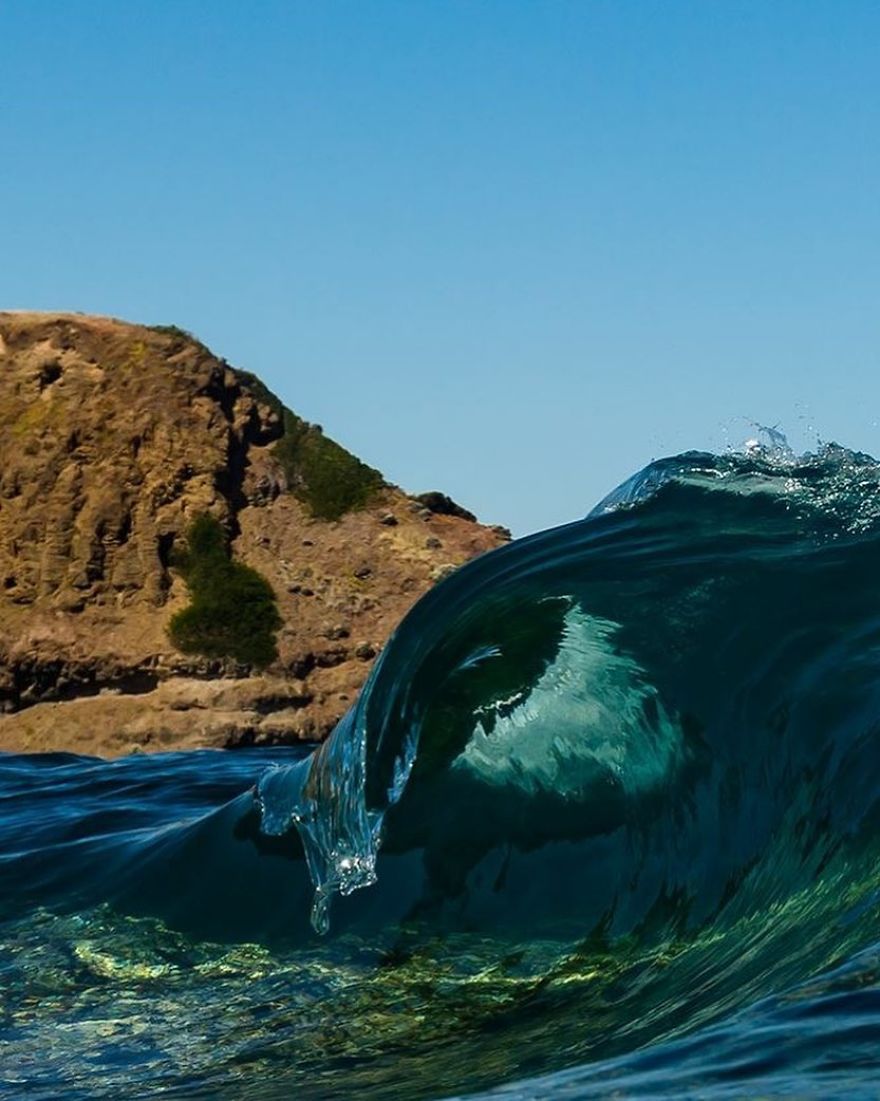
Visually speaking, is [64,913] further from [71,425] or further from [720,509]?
[71,425]

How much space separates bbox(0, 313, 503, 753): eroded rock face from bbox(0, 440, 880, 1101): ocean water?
20.0 m

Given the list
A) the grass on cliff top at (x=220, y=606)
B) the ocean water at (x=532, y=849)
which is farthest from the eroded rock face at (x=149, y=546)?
the ocean water at (x=532, y=849)

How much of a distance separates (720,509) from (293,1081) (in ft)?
7.50

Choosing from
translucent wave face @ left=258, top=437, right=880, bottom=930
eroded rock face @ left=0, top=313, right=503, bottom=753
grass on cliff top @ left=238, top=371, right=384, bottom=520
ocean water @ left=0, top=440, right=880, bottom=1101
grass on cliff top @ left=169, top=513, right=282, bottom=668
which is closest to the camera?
ocean water @ left=0, top=440, right=880, bottom=1101

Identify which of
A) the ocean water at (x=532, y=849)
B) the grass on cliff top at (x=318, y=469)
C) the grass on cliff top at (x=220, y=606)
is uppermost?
the grass on cliff top at (x=318, y=469)

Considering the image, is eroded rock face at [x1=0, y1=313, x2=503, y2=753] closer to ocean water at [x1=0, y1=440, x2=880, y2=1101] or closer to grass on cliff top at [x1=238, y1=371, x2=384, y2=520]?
grass on cliff top at [x1=238, y1=371, x2=384, y2=520]

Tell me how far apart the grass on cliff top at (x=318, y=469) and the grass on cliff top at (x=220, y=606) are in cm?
A: 190

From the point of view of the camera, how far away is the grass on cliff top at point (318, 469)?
95.9ft

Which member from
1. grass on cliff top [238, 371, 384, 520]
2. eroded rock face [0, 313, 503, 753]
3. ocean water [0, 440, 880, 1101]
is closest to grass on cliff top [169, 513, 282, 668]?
eroded rock face [0, 313, 503, 753]

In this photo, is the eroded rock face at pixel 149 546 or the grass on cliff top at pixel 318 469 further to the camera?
the grass on cliff top at pixel 318 469

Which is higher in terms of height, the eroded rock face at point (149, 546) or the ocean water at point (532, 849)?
the eroded rock face at point (149, 546)

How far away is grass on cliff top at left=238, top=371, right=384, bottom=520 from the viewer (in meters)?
29.2

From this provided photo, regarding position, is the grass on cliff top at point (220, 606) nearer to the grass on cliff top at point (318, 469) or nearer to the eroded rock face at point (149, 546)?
the eroded rock face at point (149, 546)

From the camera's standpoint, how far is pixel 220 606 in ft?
86.8
